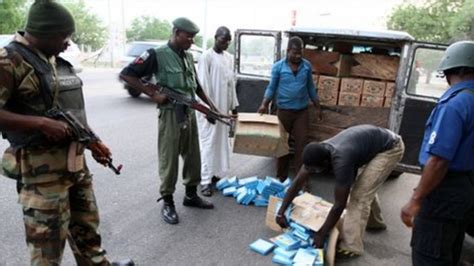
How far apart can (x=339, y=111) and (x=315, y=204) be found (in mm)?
2041

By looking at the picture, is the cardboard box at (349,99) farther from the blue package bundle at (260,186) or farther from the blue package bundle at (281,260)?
the blue package bundle at (281,260)

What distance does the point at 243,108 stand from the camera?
5160mm

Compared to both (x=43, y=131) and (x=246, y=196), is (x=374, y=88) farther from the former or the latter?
(x=43, y=131)

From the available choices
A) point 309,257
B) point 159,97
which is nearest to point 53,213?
point 159,97

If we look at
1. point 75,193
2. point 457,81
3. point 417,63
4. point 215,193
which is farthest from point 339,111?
point 75,193

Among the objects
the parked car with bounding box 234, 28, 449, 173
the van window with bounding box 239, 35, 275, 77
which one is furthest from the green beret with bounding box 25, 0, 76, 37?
the van window with bounding box 239, 35, 275, 77

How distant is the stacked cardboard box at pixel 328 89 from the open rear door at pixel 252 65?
2.40 ft

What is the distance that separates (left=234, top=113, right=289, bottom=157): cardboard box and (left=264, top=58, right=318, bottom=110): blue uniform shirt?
554 mm

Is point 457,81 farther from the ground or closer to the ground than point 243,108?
farther from the ground

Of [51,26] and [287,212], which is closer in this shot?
[51,26]

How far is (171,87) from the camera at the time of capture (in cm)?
344

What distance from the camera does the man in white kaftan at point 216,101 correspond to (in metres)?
4.27

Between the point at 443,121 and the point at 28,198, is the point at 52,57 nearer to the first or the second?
the point at 28,198

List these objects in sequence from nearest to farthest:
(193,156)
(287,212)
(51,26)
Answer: (51,26) → (287,212) → (193,156)
